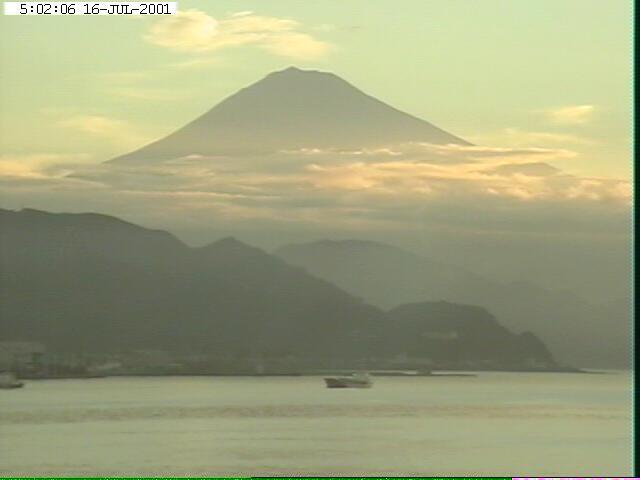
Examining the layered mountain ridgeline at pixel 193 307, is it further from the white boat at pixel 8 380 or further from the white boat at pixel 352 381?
the white boat at pixel 8 380

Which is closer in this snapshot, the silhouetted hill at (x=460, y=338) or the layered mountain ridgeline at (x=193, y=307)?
the layered mountain ridgeline at (x=193, y=307)

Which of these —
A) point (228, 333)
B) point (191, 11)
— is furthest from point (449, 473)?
point (191, 11)

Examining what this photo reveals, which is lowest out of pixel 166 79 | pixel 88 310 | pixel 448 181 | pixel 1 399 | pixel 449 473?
pixel 449 473

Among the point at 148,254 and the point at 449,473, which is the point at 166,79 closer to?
Result: the point at 148,254

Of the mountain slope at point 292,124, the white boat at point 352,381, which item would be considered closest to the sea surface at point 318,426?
the white boat at point 352,381

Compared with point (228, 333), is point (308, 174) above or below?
above

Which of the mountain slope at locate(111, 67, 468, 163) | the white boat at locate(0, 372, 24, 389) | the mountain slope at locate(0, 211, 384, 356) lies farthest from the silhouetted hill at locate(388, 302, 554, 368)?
the white boat at locate(0, 372, 24, 389)

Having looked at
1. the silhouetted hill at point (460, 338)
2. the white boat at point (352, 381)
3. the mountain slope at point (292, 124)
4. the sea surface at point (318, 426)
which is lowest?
the sea surface at point (318, 426)
